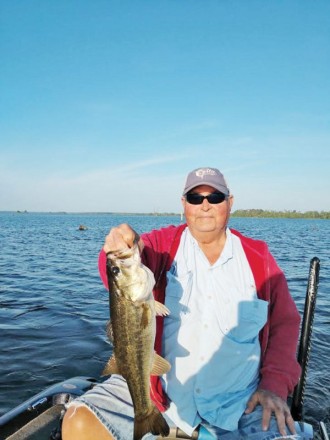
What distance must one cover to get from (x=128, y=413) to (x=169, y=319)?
839 mm

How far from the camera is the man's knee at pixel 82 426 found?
2.97 m

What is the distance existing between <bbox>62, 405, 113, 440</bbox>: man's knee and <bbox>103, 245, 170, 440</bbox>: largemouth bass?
11.6 inches

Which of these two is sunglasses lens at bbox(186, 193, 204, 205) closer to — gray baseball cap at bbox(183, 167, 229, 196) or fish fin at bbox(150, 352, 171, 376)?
gray baseball cap at bbox(183, 167, 229, 196)

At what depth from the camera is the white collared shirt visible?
11.2 ft

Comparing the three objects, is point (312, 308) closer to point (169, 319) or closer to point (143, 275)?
point (169, 319)

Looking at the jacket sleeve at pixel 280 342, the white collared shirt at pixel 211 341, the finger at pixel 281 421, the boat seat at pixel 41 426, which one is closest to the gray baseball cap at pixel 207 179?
the white collared shirt at pixel 211 341

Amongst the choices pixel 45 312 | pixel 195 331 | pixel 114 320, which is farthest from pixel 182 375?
pixel 45 312

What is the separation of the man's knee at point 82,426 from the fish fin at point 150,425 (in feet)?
0.90

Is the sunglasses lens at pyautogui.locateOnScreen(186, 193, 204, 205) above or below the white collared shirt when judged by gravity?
above

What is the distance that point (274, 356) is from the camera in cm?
364

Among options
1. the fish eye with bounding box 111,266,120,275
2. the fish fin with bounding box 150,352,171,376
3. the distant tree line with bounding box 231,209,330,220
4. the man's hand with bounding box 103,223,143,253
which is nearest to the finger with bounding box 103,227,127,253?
the man's hand with bounding box 103,223,143,253

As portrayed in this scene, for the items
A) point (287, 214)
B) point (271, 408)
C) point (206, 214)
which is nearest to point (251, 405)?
point (271, 408)

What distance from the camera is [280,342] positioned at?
3693 mm

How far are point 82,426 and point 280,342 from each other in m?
1.89
